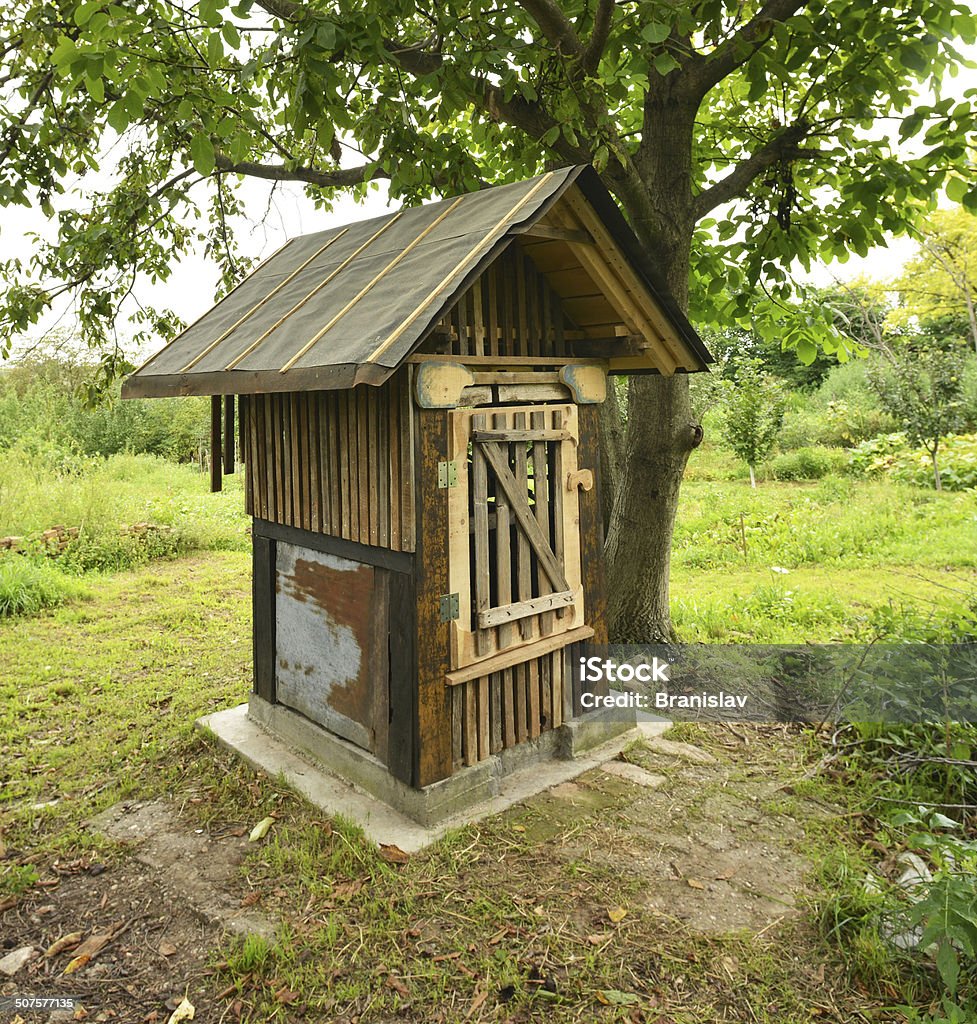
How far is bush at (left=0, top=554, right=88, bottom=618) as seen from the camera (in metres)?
9.22

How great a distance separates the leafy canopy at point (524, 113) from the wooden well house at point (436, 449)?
91 centimetres

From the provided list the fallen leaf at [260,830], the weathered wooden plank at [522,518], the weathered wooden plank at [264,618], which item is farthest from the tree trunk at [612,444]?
the fallen leaf at [260,830]

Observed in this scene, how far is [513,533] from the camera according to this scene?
16.5ft

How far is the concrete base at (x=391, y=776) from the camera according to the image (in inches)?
175

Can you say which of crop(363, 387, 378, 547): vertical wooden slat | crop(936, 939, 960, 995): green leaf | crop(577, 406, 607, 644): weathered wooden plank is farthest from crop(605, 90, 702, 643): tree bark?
crop(936, 939, 960, 995): green leaf

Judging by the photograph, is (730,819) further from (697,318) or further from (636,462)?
(697,318)

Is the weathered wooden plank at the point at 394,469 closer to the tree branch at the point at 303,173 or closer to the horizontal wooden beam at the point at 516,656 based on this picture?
the horizontal wooden beam at the point at 516,656

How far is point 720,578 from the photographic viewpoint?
10.1m

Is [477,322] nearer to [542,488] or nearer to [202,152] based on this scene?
[542,488]

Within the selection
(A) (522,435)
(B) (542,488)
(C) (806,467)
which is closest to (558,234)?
(A) (522,435)

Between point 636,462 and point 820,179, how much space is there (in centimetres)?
309

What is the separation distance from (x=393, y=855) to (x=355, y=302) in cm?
298

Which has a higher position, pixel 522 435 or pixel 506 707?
pixel 522 435

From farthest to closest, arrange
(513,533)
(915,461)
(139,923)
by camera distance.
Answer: (915,461) < (513,533) < (139,923)
